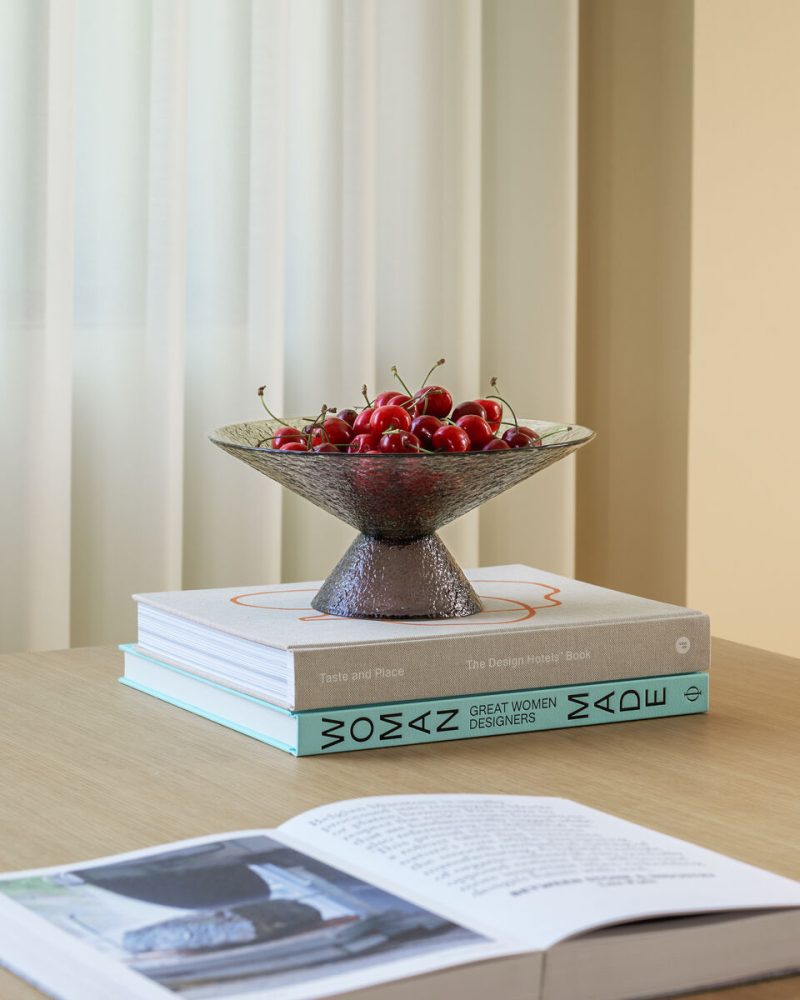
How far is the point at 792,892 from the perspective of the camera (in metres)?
0.64

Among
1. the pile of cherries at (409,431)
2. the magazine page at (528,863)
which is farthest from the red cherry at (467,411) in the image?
the magazine page at (528,863)

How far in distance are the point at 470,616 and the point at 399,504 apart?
102 millimetres

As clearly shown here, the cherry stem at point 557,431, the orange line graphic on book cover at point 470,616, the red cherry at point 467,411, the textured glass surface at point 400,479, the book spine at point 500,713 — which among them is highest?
the red cherry at point 467,411

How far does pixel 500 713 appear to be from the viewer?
983 mm

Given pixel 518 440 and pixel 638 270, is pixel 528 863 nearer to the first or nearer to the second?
pixel 518 440

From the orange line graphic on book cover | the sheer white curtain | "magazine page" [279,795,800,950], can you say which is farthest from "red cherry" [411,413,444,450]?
the sheer white curtain

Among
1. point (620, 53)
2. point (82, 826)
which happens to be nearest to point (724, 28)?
point (620, 53)

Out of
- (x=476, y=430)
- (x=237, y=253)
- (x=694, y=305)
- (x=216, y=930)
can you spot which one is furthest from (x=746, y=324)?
(x=216, y=930)

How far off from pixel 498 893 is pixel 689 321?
2.30 metres

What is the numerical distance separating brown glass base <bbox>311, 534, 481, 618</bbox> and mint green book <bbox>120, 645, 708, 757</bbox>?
3.4 inches

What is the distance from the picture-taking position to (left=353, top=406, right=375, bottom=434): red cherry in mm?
1022

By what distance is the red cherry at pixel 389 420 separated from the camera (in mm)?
1007

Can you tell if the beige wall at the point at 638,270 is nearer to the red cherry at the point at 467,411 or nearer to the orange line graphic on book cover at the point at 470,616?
the orange line graphic on book cover at the point at 470,616

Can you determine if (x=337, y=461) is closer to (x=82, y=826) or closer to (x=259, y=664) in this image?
(x=259, y=664)
